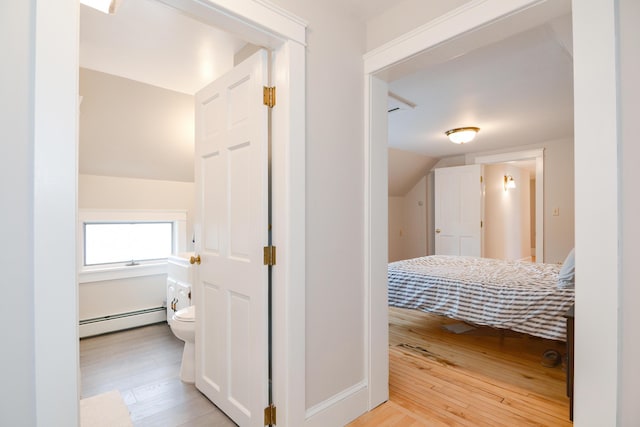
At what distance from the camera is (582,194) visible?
112 centimetres

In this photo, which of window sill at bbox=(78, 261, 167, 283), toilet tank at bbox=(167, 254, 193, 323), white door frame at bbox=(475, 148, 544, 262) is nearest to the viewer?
toilet tank at bbox=(167, 254, 193, 323)

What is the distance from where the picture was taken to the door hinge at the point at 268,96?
1.65 metres

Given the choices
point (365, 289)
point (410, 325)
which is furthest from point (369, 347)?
point (410, 325)

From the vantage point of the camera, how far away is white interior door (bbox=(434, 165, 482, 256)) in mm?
5625

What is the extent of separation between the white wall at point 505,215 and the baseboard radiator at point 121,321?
554 cm

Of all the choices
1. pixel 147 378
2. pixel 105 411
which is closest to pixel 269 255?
pixel 105 411

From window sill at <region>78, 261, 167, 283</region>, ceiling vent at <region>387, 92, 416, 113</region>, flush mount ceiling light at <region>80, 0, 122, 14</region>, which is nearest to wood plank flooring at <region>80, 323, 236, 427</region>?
window sill at <region>78, 261, 167, 283</region>

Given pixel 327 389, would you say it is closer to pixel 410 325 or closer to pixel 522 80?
pixel 410 325

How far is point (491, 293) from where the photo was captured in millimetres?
2760

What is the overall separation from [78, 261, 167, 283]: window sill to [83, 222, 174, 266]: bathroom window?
17 centimetres

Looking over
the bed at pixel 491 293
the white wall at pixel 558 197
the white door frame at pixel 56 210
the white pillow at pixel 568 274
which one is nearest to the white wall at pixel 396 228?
the white wall at pixel 558 197

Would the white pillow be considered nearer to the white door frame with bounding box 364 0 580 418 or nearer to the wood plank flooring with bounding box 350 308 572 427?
the wood plank flooring with bounding box 350 308 572 427

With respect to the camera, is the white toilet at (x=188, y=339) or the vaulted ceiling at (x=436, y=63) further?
the white toilet at (x=188, y=339)

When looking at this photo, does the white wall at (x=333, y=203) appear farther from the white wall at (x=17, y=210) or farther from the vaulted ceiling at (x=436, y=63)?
the white wall at (x=17, y=210)
